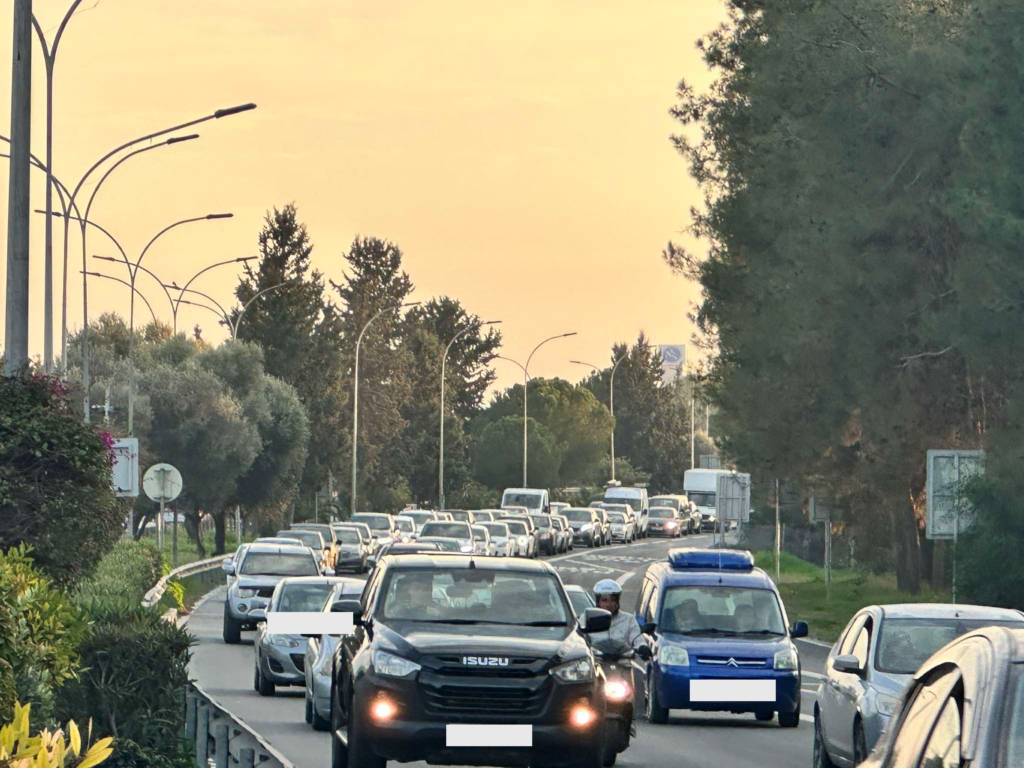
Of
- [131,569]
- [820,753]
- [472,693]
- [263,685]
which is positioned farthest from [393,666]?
[131,569]

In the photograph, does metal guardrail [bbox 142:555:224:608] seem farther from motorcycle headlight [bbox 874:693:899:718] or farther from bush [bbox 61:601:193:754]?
bush [bbox 61:601:193:754]

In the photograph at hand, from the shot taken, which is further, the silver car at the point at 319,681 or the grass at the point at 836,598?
the grass at the point at 836,598

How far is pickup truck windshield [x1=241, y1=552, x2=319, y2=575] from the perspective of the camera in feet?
120

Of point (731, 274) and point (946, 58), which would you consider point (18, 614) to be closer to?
point (946, 58)

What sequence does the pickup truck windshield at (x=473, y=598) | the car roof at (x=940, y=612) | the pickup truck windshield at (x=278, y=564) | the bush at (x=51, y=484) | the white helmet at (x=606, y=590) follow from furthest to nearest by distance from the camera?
1. the pickup truck windshield at (x=278, y=564)
2. the bush at (x=51, y=484)
3. the white helmet at (x=606, y=590)
4. the car roof at (x=940, y=612)
5. the pickup truck windshield at (x=473, y=598)

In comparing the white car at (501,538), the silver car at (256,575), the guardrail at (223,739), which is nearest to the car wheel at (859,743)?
the guardrail at (223,739)

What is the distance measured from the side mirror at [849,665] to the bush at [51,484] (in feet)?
21.7

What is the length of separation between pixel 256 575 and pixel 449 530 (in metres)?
26.8

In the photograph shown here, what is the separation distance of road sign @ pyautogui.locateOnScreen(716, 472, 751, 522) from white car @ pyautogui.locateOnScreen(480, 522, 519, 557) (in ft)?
50.1

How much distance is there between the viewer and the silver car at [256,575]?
114 ft

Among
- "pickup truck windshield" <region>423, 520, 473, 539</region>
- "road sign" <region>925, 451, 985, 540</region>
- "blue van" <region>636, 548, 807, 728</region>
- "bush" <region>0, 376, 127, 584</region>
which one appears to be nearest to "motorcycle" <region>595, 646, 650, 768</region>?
"blue van" <region>636, 548, 807, 728</region>

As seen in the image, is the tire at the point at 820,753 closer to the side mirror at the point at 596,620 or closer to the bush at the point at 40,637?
the side mirror at the point at 596,620

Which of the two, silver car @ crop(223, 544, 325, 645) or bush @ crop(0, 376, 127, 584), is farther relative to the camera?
silver car @ crop(223, 544, 325, 645)

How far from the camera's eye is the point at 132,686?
12633mm
